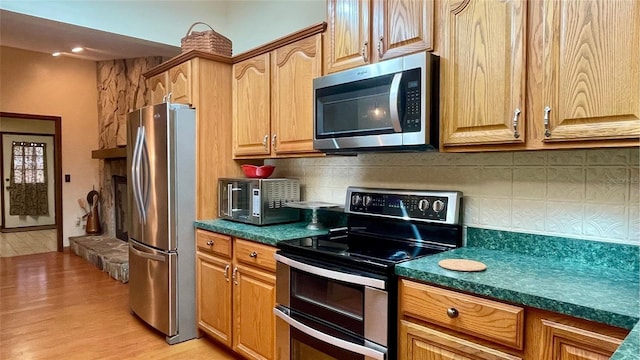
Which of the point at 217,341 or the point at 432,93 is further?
the point at 217,341

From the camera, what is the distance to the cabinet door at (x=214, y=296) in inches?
99.0

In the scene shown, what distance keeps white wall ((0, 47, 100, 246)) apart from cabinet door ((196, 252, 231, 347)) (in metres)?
4.32

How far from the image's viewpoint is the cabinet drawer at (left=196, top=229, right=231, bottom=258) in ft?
8.23

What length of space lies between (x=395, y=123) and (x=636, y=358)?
1.20 metres

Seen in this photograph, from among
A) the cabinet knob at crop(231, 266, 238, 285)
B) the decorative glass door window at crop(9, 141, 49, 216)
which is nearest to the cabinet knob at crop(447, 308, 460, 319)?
the cabinet knob at crop(231, 266, 238, 285)

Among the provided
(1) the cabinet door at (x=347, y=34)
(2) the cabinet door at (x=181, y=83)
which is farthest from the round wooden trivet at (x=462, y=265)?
(2) the cabinet door at (x=181, y=83)

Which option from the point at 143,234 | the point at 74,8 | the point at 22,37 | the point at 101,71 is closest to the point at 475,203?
the point at 143,234

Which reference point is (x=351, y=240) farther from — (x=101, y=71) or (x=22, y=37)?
(x=101, y=71)

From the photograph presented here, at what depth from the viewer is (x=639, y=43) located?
47.6 inches

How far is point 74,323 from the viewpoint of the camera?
122 inches

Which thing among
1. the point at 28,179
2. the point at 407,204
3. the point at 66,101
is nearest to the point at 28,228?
the point at 28,179

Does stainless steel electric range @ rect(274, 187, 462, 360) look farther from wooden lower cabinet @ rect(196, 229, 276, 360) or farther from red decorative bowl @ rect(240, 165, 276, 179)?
red decorative bowl @ rect(240, 165, 276, 179)

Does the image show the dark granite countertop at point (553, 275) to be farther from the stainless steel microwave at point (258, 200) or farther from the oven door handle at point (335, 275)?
the stainless steel microwave at point (258, 200)

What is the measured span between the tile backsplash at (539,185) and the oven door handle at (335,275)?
2.20 ft
